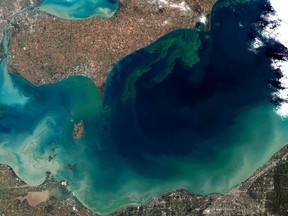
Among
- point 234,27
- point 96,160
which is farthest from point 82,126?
point 234,27

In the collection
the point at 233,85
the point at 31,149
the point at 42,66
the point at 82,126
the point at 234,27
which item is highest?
the point at 234,27

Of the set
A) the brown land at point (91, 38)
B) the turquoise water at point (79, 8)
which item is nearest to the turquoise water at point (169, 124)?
the brown land at point (91, 38)

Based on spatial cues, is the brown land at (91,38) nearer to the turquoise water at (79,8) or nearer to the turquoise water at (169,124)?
the turquoise water at (79,8)

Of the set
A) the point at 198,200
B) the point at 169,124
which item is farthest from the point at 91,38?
the point at 198,200

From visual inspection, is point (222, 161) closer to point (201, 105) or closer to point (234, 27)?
point (201, 105)

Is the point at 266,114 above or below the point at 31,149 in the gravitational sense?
above

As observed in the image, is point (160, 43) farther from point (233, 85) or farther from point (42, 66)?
point (42, 66)

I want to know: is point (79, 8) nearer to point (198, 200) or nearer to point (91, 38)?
point (91, 38)

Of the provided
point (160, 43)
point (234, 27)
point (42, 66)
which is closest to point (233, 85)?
point (234, 27)

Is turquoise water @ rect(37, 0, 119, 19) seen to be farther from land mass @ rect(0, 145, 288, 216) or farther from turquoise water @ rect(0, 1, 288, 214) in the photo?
land mass @ rect(0, 145, 288, 216)
